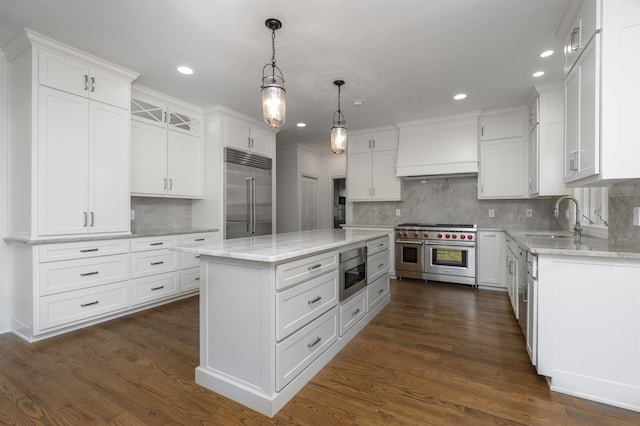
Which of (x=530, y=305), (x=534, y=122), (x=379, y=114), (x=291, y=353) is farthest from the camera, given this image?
(x=379, y=114)

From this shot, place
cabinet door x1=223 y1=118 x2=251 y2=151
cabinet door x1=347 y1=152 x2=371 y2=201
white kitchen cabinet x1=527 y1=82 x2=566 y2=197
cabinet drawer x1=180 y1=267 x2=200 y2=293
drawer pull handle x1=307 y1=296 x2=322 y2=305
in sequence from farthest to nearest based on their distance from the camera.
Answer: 1. cabinet door x1=347 y1=152 x2=371 y2=201
2. cabinet door x1=223 y1=118 x2=251 y2=151
3. cabinet drawer x1=180 y1=267 x2=200 y2=293
4. white kitchen cabinet x1=527 y1=82 x2=566 y2=197
5. drawer pull handle x1=307 y1=296 x2=322 y2=305

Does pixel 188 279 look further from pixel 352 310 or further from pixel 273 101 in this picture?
pixel 273 101

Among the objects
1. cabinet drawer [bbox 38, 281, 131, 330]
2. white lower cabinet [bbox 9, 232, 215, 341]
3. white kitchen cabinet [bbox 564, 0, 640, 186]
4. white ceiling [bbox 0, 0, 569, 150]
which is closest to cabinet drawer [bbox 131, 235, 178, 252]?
white lower cabinet [bbox 9, 232, 215, 341]

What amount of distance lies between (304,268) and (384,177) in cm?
374

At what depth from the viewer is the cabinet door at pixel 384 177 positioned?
5324 mm

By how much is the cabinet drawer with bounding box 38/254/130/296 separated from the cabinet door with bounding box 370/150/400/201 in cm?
389

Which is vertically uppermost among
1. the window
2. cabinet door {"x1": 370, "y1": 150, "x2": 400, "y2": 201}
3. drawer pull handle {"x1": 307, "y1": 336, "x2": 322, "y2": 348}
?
cabinet door {"x1": 370, "y1": 150, "x2": 400, "y2": 201}

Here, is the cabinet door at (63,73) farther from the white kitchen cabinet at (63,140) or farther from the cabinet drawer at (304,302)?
the cabinet drawer at (304,302)

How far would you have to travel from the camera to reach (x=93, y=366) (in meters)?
2.25

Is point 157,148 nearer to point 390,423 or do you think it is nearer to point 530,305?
point 390,423

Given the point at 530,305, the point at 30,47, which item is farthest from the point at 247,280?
the point at 30,47

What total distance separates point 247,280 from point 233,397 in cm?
72

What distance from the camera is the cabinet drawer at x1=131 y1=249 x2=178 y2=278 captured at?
11.1 feet

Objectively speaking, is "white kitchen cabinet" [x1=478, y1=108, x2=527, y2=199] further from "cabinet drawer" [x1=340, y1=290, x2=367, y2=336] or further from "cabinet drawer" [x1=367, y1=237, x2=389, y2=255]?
"cabinet drawer" [x1=340, y1=290, x2=367, y2=336]
